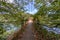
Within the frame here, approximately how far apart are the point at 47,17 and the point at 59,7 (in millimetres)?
689

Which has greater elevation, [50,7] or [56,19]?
[50,7]

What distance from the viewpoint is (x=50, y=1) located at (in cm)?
368

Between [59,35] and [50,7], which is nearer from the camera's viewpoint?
[59,35]

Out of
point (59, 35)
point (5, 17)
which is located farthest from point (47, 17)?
point (5, 17)

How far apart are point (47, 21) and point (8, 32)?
1219mm

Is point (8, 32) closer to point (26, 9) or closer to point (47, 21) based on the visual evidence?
point (47, 21)

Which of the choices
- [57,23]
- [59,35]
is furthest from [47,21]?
[59,35]

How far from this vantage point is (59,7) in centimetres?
340

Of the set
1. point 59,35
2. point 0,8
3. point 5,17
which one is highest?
point 0,8

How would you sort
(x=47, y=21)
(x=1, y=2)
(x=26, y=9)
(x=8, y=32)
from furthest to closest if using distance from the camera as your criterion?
(x=26, y=9) → (x=47, y=21) → (x=1, y=2) → (x=8, y=32)

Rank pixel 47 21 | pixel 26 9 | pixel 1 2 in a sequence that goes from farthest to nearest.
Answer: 1. pixel 26 9
2. pixel 47 21
3. pixel 1 2

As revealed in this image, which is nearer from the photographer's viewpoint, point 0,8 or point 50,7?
point 0,8

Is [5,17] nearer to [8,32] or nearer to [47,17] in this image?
[8,32]

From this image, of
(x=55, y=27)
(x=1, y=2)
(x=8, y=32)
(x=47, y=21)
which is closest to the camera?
(x=8, y=32)
